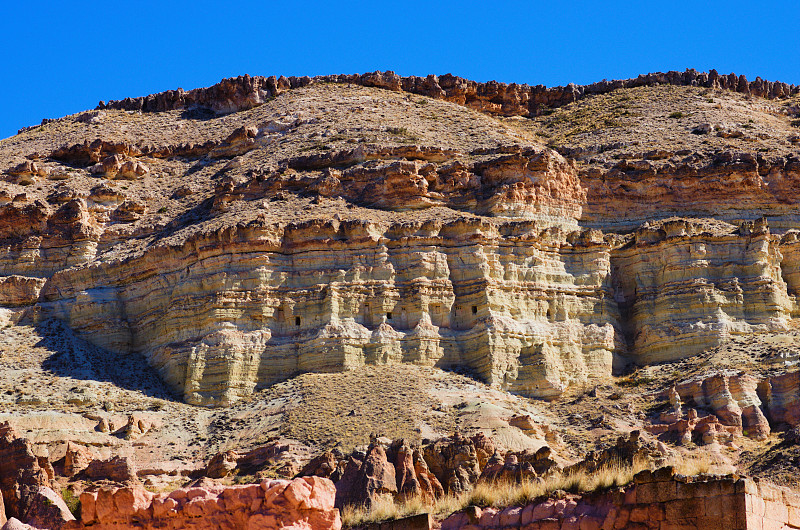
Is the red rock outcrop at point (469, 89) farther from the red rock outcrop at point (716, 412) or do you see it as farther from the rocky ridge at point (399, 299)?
the red rock outcrop at point (716, 412)

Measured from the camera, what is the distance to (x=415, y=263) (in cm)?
5516

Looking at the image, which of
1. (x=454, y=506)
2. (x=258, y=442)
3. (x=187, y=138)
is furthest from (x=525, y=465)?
(x=187, y=138)

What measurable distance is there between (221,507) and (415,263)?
3160 centimetres

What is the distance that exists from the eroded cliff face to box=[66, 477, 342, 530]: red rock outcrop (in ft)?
85.8

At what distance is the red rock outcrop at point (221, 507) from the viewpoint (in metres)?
23.5

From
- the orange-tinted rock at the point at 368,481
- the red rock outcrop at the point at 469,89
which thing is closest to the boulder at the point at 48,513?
the orange-tinted rock at the point at 368,481

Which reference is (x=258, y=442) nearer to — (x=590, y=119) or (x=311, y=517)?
(x=311, y=517)

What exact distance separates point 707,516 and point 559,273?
35.4 meters

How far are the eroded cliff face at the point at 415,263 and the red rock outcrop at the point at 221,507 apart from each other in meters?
26.1

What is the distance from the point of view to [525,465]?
107 ft

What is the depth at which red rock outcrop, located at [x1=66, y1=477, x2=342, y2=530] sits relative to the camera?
2348cm

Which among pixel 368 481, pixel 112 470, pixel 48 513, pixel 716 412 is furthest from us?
pixel 716 412

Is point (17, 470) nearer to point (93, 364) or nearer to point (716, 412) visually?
point (93, 364)

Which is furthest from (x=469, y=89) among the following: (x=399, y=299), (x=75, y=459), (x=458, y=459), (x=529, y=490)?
(x=529, y=490)
